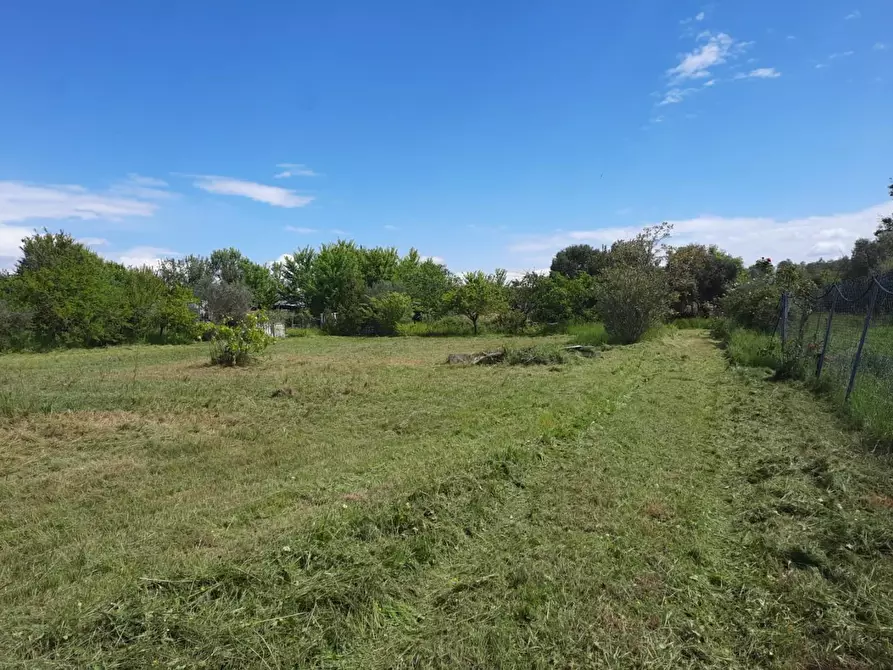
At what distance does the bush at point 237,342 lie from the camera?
1332 centimetres

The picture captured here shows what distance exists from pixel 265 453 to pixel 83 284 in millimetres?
18976

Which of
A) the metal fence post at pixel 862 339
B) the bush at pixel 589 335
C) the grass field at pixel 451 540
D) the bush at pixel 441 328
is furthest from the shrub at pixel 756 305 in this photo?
the bush at pixel 441 328

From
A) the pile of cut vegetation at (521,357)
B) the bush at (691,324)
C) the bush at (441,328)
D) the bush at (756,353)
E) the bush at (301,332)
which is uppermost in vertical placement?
the bush at (756,353)

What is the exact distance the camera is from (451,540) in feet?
11.4

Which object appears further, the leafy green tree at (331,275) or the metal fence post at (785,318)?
the leafy green tree at (331,275)

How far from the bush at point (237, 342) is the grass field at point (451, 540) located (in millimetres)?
5868

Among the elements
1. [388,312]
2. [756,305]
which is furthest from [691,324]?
[388,312]

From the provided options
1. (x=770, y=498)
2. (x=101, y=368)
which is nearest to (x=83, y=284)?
(x=101, y=368)

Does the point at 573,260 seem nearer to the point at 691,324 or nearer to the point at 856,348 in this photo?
the point at 691,324

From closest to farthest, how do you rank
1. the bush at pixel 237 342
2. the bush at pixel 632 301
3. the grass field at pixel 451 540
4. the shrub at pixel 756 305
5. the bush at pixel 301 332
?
the grass field at pixel 451 540, the bush at pixel 237 342, the shrub at pixel 756 305, the bush at pixel 632 301, the bush at pixel 301 332

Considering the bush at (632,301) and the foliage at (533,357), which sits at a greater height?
the bush at (632,301)

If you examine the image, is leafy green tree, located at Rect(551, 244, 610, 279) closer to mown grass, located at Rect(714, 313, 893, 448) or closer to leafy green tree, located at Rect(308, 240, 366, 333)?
leafy green tree, located at Rect(308, 240, 366, 333)

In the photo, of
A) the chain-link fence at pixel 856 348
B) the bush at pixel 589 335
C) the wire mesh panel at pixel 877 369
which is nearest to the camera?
the wire mesh panel at pixel 877 369

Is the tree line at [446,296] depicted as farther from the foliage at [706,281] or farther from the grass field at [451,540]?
the grass field at [451,540]
